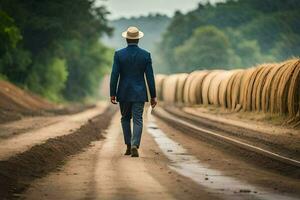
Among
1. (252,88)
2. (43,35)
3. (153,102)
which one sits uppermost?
(43,35)

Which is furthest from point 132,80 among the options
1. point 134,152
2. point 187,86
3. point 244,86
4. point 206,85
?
point 187,86

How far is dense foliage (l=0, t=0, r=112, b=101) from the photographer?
52.8m

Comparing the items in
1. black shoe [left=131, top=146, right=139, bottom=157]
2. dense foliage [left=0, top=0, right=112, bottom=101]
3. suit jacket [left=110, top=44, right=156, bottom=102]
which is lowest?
black shoe [left=131, top=146, right=139, bottom=157]

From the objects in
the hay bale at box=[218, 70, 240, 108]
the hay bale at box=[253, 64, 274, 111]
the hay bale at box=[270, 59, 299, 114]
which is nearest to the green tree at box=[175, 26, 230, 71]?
the hay bale at box=[218, 70, 240, 108]

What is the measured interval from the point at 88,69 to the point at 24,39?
20432mm

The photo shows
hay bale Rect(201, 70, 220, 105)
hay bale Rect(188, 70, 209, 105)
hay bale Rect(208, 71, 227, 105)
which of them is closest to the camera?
hay bale Rect(208, 71, 227, 105)

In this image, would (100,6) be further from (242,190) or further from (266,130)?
(242,190)

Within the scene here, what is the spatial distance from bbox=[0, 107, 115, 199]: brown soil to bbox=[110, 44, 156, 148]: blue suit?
1472mm

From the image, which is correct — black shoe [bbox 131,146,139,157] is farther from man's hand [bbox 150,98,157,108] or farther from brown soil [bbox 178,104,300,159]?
brown soil [bbox 178,104,300,159]

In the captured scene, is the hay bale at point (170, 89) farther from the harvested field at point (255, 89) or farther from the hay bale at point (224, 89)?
the hay bale at point (224, 89)

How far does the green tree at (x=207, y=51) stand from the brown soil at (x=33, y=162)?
9564 cm

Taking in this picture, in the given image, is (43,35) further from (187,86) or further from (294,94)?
(294,94)

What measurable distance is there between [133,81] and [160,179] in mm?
3972

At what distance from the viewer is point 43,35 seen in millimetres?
58344
